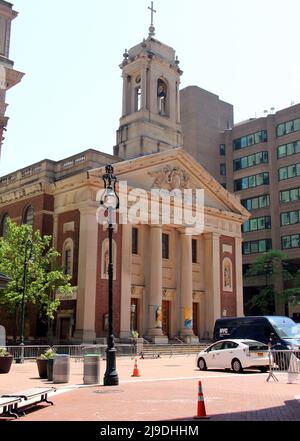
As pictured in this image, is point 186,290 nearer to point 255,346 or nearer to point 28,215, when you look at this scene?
point 28,215

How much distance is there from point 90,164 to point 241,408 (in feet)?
106

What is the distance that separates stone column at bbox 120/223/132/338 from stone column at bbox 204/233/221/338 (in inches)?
396

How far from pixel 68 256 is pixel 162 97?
2092 centimetres

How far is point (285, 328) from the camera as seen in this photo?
2719cm

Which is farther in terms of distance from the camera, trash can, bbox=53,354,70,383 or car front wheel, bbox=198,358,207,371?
car front wheel, bbox=198,358,207,371

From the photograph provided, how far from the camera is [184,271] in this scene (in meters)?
46.6

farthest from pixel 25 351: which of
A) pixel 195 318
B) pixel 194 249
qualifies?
pixel 194 249

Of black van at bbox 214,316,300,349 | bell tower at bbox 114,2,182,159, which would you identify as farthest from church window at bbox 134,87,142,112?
black van at bbox 214,316,300,349

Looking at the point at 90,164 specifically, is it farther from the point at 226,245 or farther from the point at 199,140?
the point at 199,140

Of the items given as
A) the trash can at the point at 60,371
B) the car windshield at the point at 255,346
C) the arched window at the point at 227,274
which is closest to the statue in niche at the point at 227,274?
the arched window at the point at 227,274

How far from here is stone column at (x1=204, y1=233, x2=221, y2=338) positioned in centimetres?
4838

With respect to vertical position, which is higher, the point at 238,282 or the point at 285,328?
the point at 238,282

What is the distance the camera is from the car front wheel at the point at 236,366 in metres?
22.9

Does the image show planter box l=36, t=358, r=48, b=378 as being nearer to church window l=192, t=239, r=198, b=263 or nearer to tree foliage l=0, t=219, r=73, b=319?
tree foliage l=0, t=219, r=73, b=319
